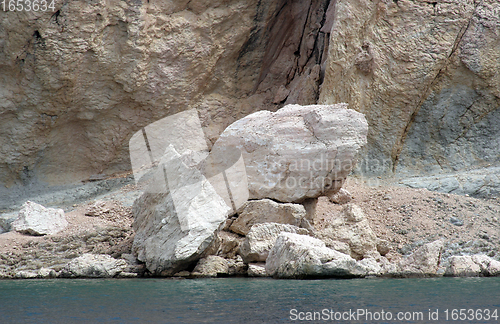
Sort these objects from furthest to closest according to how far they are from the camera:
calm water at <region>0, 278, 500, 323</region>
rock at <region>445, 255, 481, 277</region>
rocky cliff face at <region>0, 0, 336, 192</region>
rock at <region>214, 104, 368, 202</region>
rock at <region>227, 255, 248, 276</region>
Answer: rocky cliff face at <region>0, 0, 336, 192</region> → rock at <region>214, 104, 368, 202</region> → rock at <region>227, 255, 248, 276</region> → rock at <region>445, 255, 481, 277</region> → calm water at <region>0, 278, 500, 323</region>

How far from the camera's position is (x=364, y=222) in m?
9.98

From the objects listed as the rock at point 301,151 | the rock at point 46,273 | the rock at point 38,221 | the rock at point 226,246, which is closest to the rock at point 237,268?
the rock at point 226,246

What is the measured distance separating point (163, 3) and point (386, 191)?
8793 mm

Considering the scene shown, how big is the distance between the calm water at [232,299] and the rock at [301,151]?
9.58 ft

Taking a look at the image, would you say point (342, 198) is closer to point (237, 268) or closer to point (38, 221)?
point (237, 268)

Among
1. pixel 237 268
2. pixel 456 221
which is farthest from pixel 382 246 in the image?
pixel 237 268

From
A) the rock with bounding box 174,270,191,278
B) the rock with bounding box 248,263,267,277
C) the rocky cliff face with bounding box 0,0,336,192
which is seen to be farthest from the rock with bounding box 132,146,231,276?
the rocky cliff face with bounding box 0,0,336,192

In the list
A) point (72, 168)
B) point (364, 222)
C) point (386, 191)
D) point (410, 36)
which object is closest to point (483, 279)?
point (364, 222)

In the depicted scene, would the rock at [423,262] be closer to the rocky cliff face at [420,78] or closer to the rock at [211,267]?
the rock at [211,267]

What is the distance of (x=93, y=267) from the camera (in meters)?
8.66

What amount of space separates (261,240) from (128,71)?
26.2 feet

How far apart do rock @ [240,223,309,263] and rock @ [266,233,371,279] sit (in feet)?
1.95

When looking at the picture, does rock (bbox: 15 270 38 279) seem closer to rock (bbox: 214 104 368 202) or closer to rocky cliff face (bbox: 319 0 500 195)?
rock (bbox: 214 104 368 202)

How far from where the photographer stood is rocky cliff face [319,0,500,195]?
44.1 ft
